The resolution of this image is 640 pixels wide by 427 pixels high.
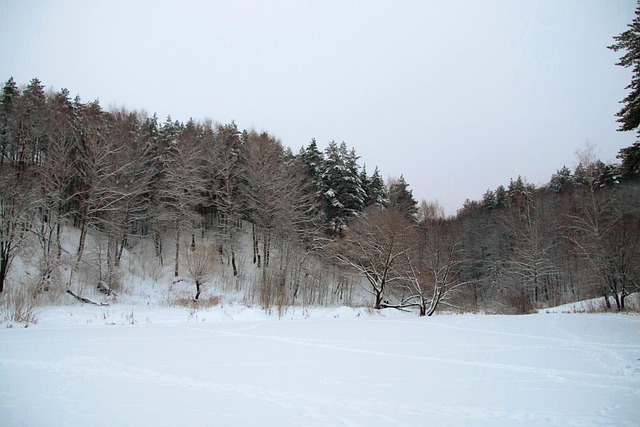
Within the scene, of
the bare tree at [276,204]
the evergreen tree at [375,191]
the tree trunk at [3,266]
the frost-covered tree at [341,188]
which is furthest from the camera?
the evergreen tree at [375,191]

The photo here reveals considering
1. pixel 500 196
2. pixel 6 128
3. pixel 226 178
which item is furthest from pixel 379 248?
pixel 500 196

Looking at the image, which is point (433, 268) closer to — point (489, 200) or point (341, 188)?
point (341, 188)

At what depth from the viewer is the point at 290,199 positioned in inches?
1121

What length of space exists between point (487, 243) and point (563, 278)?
854cm

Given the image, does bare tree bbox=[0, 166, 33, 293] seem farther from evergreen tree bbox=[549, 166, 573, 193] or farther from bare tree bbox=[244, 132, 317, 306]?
evergreen tree bbox=[549, 166, 573, 193]

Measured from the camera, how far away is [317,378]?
548 cm

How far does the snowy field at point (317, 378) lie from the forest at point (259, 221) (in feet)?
26.6

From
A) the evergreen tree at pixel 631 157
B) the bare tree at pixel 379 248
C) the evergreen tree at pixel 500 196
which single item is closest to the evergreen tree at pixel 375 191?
the bare tree at pixel 379 248

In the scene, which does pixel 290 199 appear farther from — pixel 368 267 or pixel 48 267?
pixel 48 267

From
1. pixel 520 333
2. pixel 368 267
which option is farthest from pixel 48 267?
pixel 520 333

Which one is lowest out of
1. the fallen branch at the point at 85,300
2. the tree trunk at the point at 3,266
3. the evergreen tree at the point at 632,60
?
the fallen branch at the point at 85,300

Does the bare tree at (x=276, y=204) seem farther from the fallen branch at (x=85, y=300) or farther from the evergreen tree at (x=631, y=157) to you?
the evergreen tree at (x=631, y=157)

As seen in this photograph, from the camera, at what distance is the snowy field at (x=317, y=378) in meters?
3.93

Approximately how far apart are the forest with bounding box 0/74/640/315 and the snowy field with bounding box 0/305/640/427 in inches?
319
